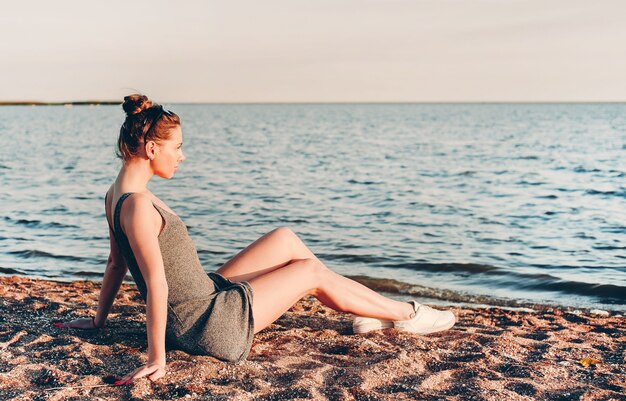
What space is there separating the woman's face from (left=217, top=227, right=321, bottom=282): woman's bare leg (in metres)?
0.91

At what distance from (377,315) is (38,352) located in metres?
2.33

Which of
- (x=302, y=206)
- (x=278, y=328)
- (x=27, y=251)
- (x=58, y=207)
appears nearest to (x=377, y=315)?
(x=278, y=328)

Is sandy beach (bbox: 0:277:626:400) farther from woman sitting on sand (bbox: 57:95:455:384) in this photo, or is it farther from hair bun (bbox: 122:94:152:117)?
hair bun (bbox: 122:94:152:117)

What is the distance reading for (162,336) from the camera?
3766 mm

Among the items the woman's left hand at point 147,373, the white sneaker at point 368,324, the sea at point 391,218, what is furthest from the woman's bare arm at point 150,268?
the sea at point 391,218

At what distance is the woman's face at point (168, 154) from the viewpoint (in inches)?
154

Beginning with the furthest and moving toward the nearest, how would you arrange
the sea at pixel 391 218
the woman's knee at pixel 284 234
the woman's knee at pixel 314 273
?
1. the sea at pixel 391 218
2. the woman's knee at pixel 284 234
3. the woman's knee at pixel 314 273

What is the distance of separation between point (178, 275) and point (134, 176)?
2.17 ft

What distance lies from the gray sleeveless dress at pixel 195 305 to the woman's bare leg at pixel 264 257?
0.40 metres

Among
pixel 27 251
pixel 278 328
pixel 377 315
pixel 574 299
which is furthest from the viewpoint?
pixel 27 251

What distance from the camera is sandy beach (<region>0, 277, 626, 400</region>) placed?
147 inches

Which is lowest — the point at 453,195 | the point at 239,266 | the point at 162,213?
the point at 453,195

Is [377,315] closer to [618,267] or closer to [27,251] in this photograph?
[618,267]

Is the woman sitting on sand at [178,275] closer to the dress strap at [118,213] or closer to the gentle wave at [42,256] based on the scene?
the dress strap at [118,213]
